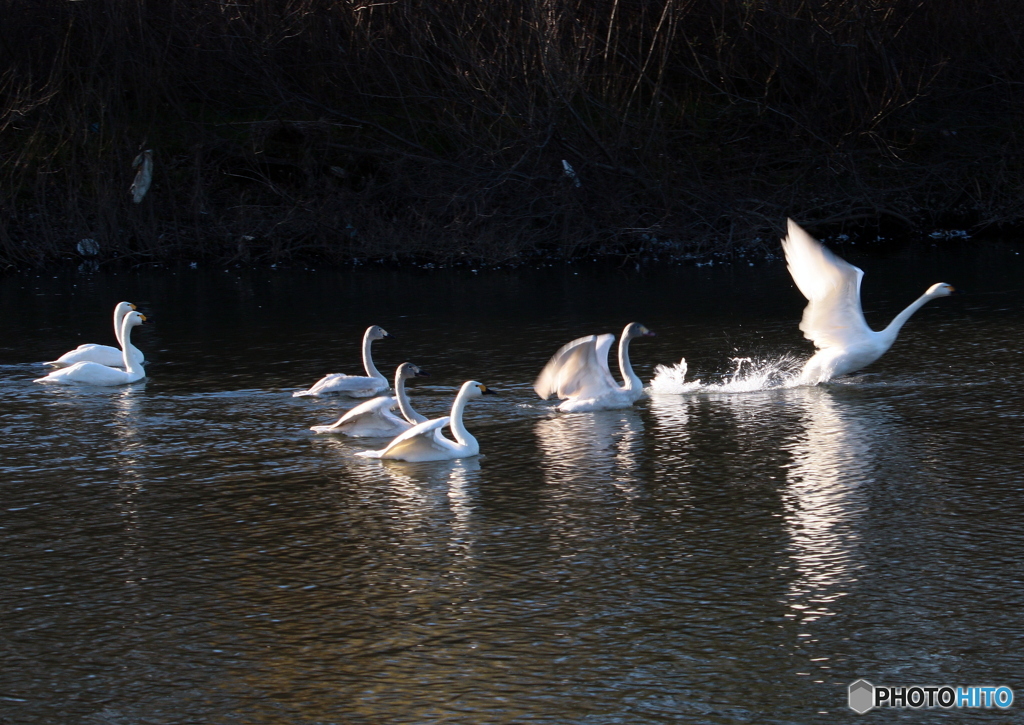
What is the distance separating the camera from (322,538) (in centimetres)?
739

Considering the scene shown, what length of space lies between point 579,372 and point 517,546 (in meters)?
3.77

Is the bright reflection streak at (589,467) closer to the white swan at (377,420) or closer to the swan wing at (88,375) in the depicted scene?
the white swan at (377,420)

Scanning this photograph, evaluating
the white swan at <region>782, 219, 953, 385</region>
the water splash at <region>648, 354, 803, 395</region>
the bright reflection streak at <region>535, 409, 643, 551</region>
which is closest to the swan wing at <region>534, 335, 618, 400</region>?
the bright reflection streak at <region>535, 409, 643, 551</region>

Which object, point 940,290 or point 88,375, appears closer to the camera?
point 88,375

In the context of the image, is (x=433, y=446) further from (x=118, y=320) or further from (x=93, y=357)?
(x=118, y=320)

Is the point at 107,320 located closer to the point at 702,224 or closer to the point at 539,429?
the point at 539,429

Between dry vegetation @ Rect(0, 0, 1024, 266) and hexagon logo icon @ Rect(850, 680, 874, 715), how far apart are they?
17.3 meters

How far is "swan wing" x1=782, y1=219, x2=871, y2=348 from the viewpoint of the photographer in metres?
11.4

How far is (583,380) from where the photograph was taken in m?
10.8

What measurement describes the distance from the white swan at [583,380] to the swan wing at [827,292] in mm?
2008

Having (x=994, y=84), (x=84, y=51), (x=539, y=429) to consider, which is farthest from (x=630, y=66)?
(x=539, y=429)

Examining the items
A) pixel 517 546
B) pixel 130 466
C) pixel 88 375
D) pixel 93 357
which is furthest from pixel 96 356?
pixel 517 546

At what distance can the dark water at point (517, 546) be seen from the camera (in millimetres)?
5352

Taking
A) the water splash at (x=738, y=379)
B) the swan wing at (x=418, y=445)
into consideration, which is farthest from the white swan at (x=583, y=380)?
the swan wing at (x=418, y=445)
